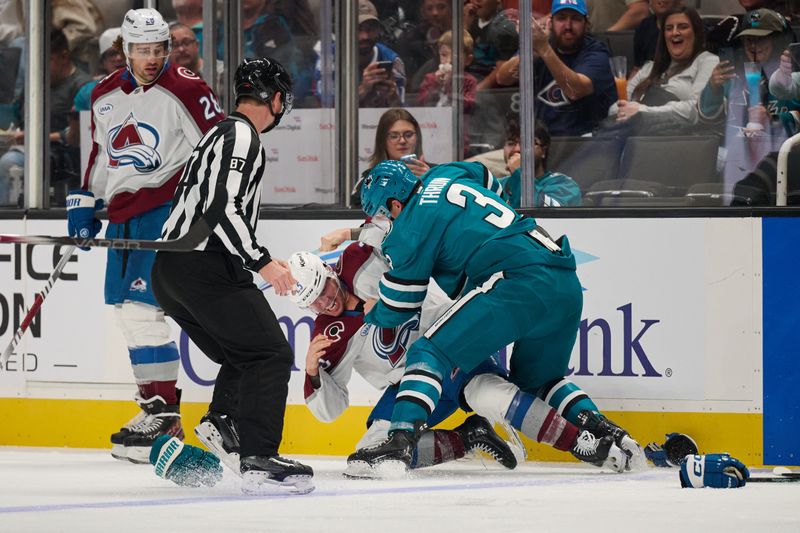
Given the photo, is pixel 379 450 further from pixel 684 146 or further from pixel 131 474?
pixel 684 146

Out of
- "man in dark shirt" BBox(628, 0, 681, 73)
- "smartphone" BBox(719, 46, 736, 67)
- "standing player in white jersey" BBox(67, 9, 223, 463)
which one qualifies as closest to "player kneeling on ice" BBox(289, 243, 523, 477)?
"standing player in white jersey" BBox(67, 9, 223, 463)

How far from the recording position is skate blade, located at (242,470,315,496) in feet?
13.9

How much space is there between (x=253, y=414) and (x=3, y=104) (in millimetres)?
2466

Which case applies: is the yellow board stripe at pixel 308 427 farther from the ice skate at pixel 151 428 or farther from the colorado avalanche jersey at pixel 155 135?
the colorado avalanche jersey at pixel 155 135

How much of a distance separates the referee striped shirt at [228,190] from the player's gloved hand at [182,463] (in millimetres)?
601

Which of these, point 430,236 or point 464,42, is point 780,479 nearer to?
point 430,236

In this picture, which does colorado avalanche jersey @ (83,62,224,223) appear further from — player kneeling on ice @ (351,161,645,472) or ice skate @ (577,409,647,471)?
ice skate @ (577,409,647,471)

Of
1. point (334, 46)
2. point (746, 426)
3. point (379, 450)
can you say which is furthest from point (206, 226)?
point (746, 426)

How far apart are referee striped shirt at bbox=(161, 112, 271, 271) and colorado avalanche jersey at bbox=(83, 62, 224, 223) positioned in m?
0.97

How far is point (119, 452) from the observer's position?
538 centimetres

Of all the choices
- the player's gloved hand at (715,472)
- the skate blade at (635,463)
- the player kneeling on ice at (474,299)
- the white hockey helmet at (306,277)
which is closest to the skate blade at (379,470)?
the player kneeling on ice at (474,299)

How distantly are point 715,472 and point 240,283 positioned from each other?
1.50 m

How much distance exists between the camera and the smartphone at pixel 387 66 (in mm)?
5742

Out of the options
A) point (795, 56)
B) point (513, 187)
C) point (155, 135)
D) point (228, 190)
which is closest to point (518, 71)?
point (513, 187)
